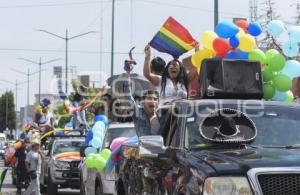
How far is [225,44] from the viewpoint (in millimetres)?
10438

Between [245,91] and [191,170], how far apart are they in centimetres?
322

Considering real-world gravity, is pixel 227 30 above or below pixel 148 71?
above

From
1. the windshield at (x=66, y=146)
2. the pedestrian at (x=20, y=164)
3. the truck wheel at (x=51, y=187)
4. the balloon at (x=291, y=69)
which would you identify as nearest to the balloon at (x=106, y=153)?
the balloon at (x=291, y=69)

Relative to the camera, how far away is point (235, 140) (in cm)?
704

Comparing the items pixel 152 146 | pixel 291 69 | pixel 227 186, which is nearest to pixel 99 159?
pixel 291 69

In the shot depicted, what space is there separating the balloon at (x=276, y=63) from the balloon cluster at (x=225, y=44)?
360 millimetres

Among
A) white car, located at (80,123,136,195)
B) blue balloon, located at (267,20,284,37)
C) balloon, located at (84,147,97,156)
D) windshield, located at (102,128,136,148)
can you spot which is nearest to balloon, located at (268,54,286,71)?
blue balloon, located at (267,20,284,37)

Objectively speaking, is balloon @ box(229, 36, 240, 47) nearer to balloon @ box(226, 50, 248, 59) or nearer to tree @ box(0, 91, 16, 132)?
balloon @ box(226, 50, 248, 59)

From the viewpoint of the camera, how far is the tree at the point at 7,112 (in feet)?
416

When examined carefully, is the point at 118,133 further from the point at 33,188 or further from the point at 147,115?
the point at 147,115

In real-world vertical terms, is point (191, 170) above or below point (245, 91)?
below

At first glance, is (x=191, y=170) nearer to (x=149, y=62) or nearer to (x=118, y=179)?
(x=118, y=179)

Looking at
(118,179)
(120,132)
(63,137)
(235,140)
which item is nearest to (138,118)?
(118,179)

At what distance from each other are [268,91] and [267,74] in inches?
Answer: 17.9
